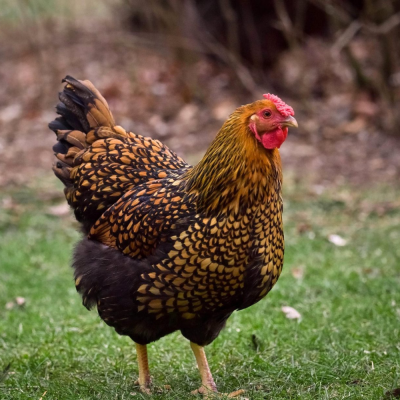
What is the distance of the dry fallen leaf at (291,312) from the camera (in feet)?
17.0

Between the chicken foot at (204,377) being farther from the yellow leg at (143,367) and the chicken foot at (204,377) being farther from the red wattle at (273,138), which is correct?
the red wattle at (273,138)

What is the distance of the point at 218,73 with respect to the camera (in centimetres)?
1275

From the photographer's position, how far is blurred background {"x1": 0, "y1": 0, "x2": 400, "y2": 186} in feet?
33.2

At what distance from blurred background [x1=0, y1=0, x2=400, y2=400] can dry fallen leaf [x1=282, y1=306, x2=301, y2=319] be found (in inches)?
1.8

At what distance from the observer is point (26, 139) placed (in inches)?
461

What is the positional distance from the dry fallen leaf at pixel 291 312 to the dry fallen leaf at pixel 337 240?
6.49 ft

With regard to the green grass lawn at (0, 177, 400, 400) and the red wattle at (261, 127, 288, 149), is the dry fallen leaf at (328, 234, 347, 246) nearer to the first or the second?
the green grass lawn at (0, 177, 400, 400)

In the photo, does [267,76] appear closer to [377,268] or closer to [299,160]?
[299,160]

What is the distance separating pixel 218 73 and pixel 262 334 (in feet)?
28.1

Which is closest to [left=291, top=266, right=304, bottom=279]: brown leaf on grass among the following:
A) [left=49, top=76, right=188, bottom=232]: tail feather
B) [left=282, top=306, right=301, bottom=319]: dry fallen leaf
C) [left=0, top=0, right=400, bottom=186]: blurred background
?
[left=282, top=306, right=301, bottom=319]: dry fallen leaf

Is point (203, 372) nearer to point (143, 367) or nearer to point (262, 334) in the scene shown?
point (143, 367)

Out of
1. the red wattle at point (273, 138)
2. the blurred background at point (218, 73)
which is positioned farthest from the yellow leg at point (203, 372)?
the blurred background at point (218, 73)

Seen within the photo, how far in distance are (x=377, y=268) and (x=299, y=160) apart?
3.89 metres

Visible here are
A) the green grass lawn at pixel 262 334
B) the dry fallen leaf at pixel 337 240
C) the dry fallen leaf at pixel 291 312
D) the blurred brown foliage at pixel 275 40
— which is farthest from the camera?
the blurred brown foliage at pixel 275 40
